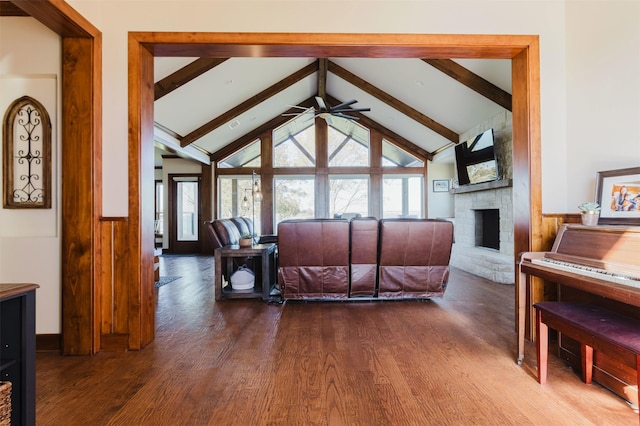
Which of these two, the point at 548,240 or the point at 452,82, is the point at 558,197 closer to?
the point at 548,240

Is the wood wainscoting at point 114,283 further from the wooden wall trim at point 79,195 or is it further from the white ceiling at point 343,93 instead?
the white ceiling at point 343,93

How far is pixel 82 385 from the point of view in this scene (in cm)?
178

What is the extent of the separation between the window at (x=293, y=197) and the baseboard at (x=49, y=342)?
244 inches

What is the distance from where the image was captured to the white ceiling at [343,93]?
4.90 metres

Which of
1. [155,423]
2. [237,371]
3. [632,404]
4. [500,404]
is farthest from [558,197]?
[155,423]

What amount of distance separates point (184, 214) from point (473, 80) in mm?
7285

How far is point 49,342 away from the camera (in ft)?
7.22

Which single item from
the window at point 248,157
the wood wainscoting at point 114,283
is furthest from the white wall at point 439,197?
the wood wainscoting at point 114,283

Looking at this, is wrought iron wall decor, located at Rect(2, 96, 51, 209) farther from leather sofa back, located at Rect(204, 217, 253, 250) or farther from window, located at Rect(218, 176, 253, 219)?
window, located at Rect(218, 176, 253, 219)

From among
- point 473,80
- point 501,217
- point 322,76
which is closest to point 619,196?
point 501,217

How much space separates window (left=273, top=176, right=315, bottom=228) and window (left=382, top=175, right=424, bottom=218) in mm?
2034

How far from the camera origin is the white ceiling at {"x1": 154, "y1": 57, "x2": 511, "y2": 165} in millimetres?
4898

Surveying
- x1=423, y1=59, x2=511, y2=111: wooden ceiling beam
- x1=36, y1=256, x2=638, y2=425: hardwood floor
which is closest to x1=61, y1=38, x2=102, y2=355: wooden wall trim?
x1=36, y1=256, x2=638, y2=425: hardwood floor

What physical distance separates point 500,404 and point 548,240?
4.44 feet
